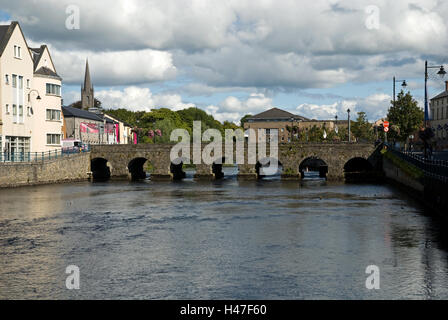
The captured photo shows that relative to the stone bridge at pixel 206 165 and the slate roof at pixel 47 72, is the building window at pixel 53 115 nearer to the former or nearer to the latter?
the slate roof at pixel 47 72

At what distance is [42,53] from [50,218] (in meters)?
44.8

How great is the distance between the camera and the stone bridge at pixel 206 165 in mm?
79312

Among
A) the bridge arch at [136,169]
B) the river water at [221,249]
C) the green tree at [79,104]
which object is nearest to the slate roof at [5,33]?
the river water at [221,249]

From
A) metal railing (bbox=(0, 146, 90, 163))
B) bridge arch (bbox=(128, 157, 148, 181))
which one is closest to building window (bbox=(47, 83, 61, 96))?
metal railing (bbox=(0, 146, 90, 163))

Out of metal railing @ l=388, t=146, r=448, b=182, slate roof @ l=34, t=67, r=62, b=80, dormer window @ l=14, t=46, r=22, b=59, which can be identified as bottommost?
metal railing @ l=388, t=146, r=448, b=182

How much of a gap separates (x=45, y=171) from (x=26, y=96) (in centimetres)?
1072

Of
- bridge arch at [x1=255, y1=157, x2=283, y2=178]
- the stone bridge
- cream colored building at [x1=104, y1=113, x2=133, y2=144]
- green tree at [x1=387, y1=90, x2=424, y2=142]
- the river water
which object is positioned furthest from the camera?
cream colored building at [x1=104, y1=113, x2=133, y2=144]

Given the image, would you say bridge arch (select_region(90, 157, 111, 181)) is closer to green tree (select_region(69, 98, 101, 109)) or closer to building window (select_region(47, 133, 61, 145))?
building window (select_region(47, 133, 61, 145))

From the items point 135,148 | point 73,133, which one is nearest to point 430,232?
point 135,148

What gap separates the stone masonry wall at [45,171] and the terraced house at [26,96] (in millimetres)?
3008

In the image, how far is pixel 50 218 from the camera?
37.8 meters

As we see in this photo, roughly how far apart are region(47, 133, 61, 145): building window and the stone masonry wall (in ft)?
10.8

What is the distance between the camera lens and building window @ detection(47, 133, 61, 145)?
75300 mm

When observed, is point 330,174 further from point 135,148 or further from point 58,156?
point 58,156
